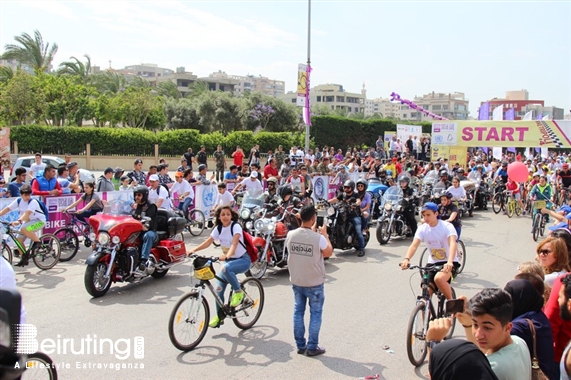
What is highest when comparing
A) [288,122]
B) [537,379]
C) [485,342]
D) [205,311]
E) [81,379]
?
[288,122]

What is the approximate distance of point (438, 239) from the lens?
22.5 ft

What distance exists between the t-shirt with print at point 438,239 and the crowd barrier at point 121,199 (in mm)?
5747

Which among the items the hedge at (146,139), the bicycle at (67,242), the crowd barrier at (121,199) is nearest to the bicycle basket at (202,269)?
the crowd barrier at (121,199)

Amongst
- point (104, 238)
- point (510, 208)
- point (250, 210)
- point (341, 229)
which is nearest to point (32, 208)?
point (104, 238)

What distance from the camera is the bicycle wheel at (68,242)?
11.3 m

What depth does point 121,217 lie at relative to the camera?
9094 mm

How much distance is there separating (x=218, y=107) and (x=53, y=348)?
4908 cm

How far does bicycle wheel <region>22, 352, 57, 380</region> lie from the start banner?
2620 centimetres

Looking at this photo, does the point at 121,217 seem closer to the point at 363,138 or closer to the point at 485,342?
the point at 485,342

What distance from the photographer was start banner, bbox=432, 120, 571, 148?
25766mm

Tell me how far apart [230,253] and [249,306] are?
775 mm

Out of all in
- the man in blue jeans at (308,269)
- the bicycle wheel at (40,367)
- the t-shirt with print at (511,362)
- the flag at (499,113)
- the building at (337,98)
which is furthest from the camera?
the building at (337,98)

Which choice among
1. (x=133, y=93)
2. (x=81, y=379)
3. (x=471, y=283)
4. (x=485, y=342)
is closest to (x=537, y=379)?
(x=485, y=342)
